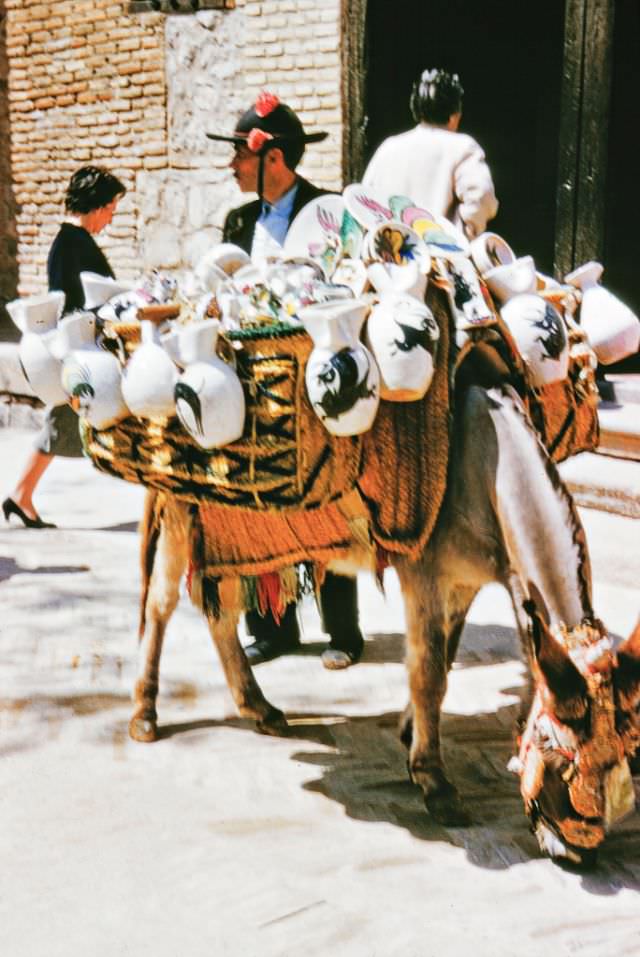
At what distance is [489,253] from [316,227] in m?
0.62

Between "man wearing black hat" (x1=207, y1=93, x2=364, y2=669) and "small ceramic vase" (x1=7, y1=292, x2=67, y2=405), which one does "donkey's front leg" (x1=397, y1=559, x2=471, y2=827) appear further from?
"man wearing black hat" (x1=207, y1=93, x2=364, y2=669)

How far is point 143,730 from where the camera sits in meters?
4.20

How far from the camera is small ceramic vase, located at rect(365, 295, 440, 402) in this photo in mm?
3104

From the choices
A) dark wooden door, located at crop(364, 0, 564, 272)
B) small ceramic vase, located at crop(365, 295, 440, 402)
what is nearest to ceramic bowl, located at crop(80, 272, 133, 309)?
small ceramic vase, located at crop(365, 295, 440, 402)

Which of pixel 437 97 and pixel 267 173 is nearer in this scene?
pixel 267 173

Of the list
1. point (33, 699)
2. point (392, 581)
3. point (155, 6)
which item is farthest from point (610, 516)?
point (155, 6)

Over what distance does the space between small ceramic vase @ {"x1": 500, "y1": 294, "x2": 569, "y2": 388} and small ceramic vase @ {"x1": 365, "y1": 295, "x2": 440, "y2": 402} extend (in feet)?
1.26

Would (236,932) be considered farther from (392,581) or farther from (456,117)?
(456,117)

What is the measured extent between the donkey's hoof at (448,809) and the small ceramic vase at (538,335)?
1267 millimetres

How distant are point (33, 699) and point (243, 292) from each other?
197 cm

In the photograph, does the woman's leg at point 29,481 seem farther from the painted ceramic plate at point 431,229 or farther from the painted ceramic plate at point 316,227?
the painted ceramic plate at point 431,229

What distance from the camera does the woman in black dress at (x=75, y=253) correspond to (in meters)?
6.55

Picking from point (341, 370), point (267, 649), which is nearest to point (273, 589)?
point (267, 649)

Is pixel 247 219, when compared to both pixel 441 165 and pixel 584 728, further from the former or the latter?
pixel 584 728
